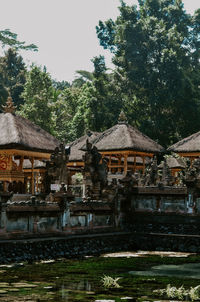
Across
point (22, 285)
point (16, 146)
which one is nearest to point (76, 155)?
point (16, 146)

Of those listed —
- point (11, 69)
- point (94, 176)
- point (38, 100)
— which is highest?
point (11, 69)

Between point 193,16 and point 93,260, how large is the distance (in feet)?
158

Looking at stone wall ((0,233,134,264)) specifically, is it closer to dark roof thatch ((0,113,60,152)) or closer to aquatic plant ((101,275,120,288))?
aquatic plant ((101,275,120,288))

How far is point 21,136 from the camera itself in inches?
1121

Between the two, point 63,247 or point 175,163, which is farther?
point 175,163

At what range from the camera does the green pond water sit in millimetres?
10914

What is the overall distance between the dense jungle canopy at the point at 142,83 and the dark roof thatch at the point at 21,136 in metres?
19.0

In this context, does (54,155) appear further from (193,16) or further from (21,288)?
(193,16)

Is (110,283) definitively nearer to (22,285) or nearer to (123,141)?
(22,285)

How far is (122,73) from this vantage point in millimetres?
54500

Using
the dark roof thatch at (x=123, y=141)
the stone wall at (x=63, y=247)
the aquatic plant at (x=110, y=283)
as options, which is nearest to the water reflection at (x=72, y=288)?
the aquatic plant at (x=110, y=283)

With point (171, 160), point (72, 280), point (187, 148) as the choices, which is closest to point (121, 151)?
point (187, 148)

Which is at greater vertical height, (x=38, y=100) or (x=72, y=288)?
(x=38, y=100)

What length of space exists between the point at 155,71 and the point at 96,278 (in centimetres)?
4094
